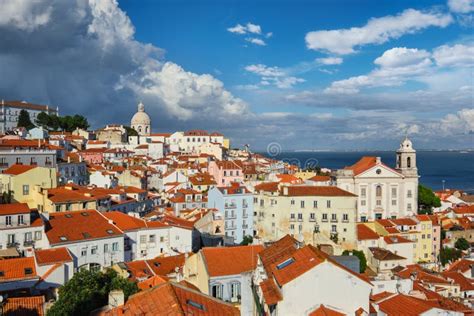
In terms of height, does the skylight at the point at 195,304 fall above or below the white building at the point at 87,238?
above

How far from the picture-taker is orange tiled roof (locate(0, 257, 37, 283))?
937 inches

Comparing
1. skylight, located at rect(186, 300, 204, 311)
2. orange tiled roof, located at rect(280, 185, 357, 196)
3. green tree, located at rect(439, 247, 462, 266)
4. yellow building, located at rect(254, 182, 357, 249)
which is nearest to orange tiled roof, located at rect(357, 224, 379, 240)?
yellow building, located at rect(254, 182, 357, 249)

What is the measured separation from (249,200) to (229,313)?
114 ft

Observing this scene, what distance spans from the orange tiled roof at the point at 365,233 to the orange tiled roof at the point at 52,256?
29.5 metres

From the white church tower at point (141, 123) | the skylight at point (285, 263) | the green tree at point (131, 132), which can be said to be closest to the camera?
the skylight at point (285, 263)

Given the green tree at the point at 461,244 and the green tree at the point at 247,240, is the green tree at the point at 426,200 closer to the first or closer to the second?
the green tree at the point at 461,244

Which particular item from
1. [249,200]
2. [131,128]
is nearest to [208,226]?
[249,200]


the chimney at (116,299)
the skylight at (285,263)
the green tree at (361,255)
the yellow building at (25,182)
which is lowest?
the green tree at (361,255)

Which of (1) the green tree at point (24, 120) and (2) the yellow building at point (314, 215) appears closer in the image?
(2) the yellow building at point (314, 215)

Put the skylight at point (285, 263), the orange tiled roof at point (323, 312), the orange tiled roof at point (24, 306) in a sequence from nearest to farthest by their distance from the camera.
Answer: the orange tiled roof at point (323, 312) → the skylight at point (285, 263) → the orange tiled roof at point (24, 306)

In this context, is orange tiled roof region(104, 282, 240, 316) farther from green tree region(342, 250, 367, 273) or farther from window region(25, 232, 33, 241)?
green tree region(342, 250, 367, 273)

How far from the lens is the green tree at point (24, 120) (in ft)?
327

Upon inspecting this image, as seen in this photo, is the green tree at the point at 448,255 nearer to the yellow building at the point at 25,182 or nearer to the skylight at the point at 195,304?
the yellow building at the point at 25,182

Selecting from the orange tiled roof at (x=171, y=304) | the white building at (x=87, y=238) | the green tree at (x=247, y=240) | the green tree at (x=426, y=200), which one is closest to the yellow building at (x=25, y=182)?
the white building at (x=87, y=238)
